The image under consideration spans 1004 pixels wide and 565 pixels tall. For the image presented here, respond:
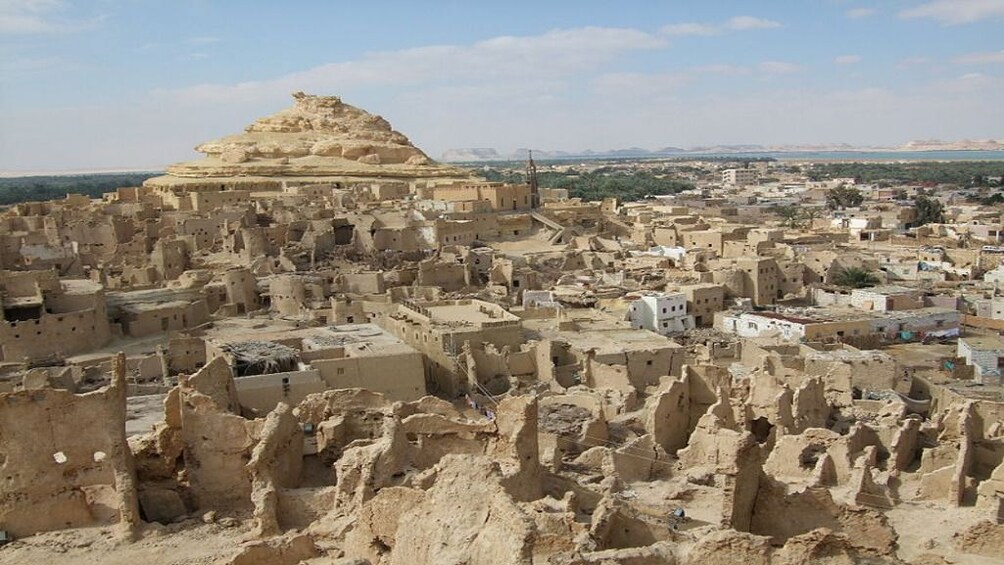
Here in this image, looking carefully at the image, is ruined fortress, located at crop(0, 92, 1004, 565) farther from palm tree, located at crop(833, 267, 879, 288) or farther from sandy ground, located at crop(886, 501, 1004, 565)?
palm tree, located at crop(833, 267, 879, 288)

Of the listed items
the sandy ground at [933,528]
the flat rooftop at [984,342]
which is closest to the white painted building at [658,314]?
the flat rooftop at [984,342]

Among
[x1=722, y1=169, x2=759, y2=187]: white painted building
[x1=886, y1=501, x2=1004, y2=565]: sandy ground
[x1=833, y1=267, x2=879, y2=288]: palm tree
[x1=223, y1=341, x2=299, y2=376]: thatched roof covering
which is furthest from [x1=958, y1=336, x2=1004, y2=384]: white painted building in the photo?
[x1=722, y1=169, x2=759, y2=187]: white painted building

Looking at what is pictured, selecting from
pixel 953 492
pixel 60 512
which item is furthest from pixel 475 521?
pixel 953 492

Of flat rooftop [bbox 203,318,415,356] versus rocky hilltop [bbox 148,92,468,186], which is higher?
rocky hilltop [bbox 148,92,468,186]

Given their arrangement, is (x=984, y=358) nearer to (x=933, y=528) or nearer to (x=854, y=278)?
(x=854, y=278)

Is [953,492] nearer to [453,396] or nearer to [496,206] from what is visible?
[453,396]

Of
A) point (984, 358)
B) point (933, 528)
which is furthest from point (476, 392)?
point (984, 358)
